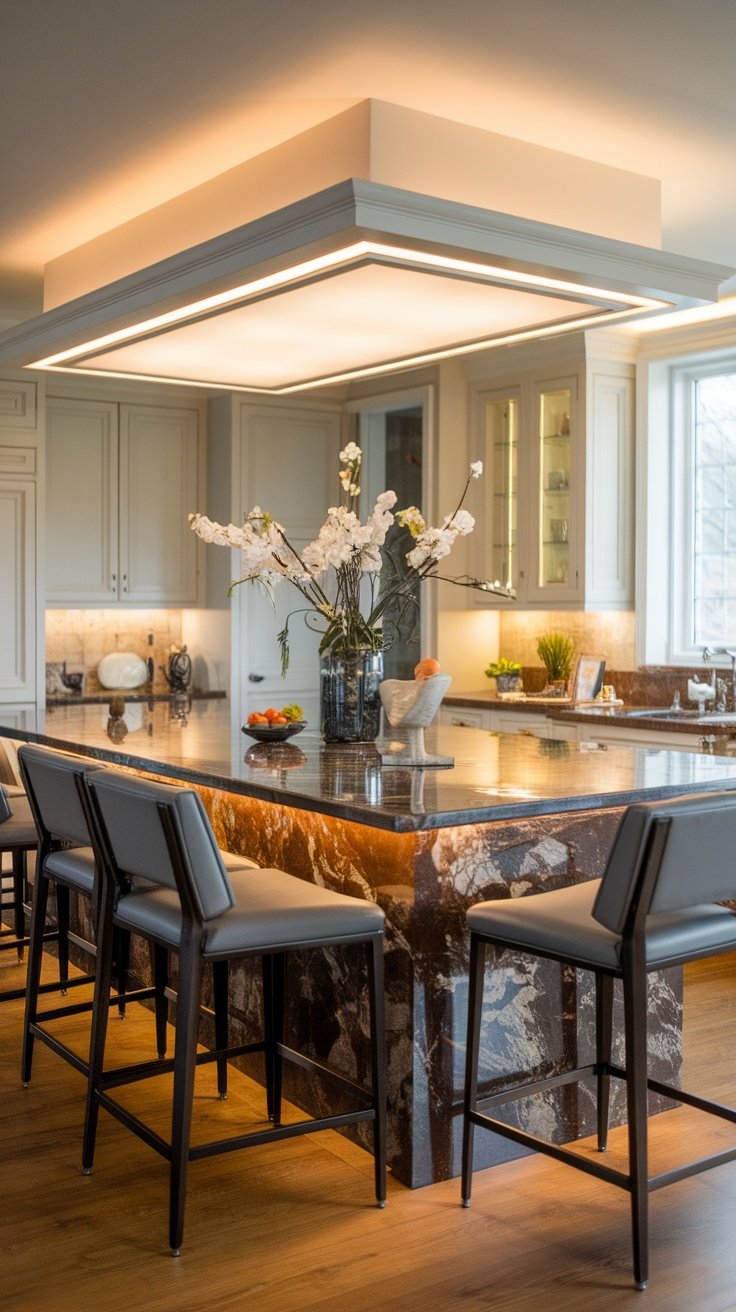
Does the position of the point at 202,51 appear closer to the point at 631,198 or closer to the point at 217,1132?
the point at 631,198

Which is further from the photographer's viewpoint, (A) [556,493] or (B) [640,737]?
(A) [556,493]

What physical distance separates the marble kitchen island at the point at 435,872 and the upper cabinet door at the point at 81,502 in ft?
10.8

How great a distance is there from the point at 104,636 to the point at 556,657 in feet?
8.43

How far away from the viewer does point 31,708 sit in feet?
21.0

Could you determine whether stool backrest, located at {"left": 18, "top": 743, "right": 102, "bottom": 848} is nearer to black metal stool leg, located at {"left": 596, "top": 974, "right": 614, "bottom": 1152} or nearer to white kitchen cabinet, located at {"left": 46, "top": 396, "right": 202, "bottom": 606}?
black metal stool leg, located at {"left": 596, "top": 974, "right": 614, "bottom": 1152}

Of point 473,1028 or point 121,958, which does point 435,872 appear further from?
point 121,958

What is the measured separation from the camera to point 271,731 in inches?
155

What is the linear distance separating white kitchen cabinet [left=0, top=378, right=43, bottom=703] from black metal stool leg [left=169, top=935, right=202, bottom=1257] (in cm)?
397

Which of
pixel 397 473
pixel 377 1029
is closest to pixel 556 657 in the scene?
pixel 397 473

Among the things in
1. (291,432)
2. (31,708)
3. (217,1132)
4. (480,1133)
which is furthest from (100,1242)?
(291,432)

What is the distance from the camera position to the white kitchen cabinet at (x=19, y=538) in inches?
248

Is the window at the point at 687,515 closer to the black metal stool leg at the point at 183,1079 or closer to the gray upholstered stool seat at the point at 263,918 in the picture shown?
the gray upholstered stool seat at the point at 263,918

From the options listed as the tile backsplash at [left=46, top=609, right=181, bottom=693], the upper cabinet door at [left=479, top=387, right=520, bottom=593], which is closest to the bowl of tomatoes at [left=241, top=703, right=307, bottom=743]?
the upper cabinet door at [left=479, top=387, right=520, bottom=593]

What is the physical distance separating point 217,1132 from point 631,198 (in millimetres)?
3032
